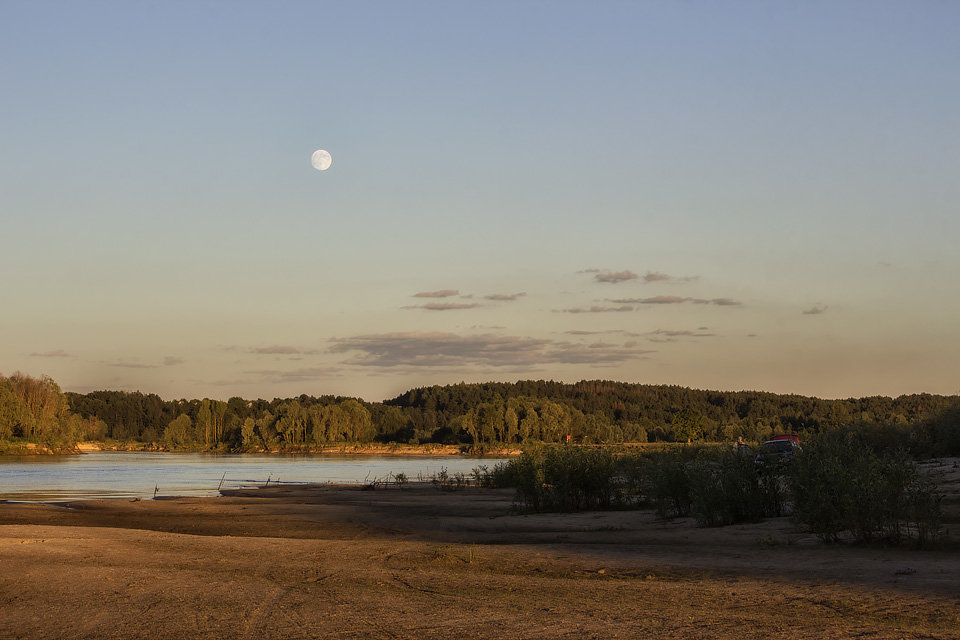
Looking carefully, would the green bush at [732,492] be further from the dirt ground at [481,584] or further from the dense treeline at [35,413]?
the dense treeline at [35,413]

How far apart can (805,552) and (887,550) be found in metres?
1.90

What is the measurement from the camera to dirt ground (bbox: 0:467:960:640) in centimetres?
1398

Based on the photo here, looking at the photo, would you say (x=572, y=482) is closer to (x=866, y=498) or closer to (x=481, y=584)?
(x=866, y=498)

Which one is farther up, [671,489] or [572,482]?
[671,489]

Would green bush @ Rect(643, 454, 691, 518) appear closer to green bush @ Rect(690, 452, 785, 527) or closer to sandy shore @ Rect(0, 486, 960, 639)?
sandy shore @ Rect(0, 486, 960, 639)

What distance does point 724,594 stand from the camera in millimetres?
16547

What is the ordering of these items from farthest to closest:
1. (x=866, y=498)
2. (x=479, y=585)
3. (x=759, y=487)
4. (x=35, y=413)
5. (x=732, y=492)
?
(x=35, y=413), (x=759, y=487), (x=732, y=492), (x=866, y=498), (x=479, y=585)

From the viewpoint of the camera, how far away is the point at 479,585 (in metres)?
18.2

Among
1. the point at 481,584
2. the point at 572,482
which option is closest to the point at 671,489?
the point at 572,482

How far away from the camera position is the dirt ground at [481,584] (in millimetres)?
13984

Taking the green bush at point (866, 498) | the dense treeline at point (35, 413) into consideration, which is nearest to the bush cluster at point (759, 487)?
the green bush at point (866, 498)

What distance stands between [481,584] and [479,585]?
15cm

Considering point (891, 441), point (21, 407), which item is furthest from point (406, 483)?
point (21, 407)

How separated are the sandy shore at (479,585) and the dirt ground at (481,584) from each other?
6cm
